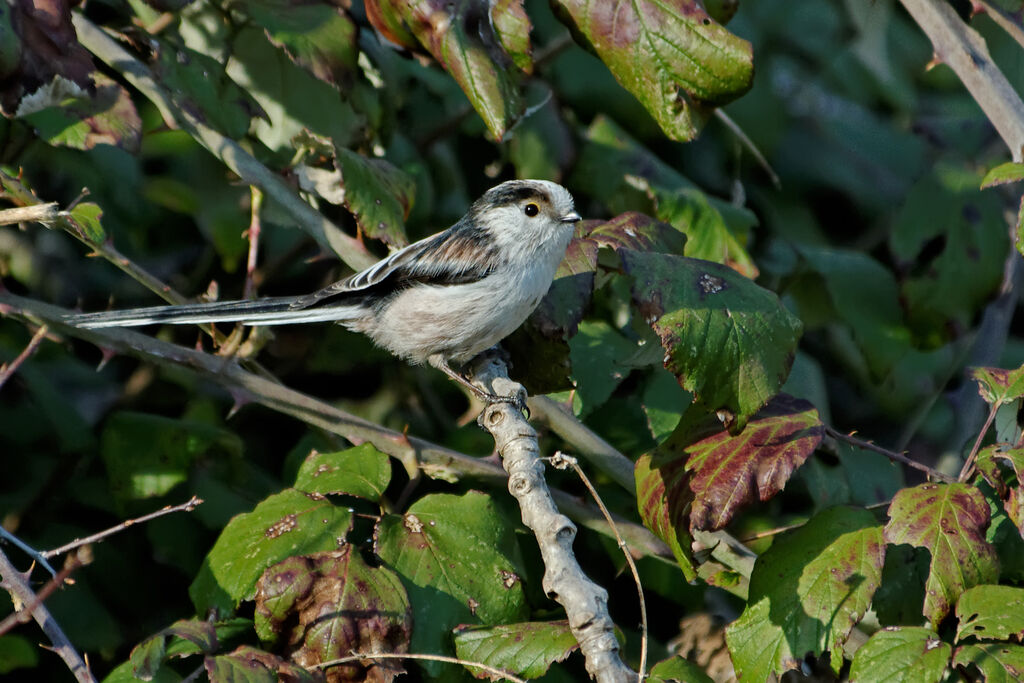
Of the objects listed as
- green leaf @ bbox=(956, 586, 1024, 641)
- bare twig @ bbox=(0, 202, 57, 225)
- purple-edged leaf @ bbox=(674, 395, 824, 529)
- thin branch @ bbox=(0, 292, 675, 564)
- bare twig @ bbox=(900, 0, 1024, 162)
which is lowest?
thin branch @ bbox=(0, 292, 675, 564)

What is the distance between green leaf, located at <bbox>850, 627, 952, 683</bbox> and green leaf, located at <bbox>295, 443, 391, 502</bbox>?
1207mm

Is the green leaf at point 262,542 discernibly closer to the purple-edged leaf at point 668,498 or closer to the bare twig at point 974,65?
the purple-edged leaf at point 668,498

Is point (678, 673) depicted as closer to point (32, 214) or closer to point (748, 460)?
point (748, 460)

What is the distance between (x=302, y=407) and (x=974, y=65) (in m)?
2.20

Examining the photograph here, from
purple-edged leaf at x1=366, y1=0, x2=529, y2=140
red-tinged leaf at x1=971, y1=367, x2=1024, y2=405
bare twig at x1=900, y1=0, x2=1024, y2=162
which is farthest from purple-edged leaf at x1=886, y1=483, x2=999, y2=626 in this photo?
purple-edged leaf at x1=366, y1=0, x2=529, y2=140

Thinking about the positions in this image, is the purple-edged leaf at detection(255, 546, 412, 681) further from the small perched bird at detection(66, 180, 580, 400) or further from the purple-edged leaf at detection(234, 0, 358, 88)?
the purple-edged leaf at detection(234, 0, 358, 88)

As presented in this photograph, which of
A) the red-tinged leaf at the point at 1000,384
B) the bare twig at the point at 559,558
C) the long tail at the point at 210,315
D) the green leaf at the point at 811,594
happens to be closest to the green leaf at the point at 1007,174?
the red-tinged leaf at the point at 1000,384

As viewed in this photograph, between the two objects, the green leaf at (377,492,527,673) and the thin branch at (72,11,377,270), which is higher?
the thin branch at (72,11,377,270)

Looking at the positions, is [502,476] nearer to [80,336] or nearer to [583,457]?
[583,457]

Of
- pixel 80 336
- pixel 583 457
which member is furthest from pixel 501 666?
pixel 80 336

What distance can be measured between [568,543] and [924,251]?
8.00 feet

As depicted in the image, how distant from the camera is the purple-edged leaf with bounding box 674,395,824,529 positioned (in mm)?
2357

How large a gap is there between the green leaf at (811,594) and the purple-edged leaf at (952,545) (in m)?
0.12

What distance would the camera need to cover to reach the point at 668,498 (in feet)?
8.21
